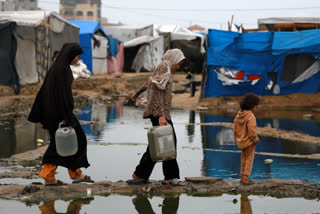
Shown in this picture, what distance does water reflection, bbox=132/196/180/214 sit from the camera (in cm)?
536

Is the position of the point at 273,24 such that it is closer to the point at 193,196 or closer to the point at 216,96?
the point at 216,96

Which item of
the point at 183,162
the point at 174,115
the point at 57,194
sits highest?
the point at 57,194

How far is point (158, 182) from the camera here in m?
6.30

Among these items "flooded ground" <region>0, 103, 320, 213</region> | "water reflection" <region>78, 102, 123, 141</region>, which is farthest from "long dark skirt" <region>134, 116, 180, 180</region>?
"water reflection" <region>78, 102, 123, 141</region>

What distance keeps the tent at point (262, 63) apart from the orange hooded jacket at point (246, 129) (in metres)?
12.0

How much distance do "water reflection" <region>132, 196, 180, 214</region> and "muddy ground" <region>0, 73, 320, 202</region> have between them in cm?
21

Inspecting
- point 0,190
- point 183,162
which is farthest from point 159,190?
point 183,162

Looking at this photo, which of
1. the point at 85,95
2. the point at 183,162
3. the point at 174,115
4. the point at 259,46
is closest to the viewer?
the point at 183,162

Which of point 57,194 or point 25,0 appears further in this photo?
point 25,0

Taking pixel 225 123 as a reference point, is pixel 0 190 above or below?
above

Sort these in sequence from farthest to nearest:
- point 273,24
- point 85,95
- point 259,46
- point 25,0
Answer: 1. point 25,0
2. point 273,24
3. point 85,95
4. point 259,46

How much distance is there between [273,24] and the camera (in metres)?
27.9

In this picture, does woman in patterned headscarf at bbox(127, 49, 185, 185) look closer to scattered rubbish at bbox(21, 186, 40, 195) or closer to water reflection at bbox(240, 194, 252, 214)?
water reflection at bbox(240, 194, 252, 214)

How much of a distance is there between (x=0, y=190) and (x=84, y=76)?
66.6ft
